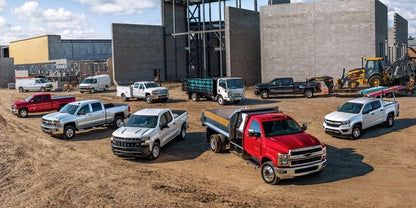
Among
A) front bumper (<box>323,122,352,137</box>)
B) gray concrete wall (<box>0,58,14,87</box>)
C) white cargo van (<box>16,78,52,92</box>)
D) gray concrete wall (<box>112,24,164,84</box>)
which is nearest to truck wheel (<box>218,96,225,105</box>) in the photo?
front bumper (<box>323,122,352,137</box>)


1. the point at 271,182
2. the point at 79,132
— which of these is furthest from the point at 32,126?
the point at 271,182

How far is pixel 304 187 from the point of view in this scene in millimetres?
11625

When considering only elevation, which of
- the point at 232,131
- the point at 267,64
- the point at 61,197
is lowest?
the point at 61,197

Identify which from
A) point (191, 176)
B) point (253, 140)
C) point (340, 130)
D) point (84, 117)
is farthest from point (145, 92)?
point (253, 140)

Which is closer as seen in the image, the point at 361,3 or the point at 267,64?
the point at 361,3

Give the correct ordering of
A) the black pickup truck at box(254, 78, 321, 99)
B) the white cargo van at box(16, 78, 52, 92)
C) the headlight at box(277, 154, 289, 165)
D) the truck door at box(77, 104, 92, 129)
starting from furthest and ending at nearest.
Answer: the white cargo van at box(16, 78, 52, 92)
the black pickup truck at box(254, 78, 321, 99)
the truck door at box(77, 104, 92, 129)
the headlight at box(277, 154, 289, 165)

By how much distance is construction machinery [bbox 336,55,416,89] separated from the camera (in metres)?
32.8

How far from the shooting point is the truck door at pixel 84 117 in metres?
19.9

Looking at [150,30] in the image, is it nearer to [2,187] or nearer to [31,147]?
[31,147]

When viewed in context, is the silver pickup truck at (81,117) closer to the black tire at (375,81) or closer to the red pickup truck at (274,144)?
the red pickup truck at (274,144)

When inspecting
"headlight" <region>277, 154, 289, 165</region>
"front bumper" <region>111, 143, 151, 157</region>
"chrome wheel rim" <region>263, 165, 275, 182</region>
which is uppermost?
"headlight" <region>277, 154, 289, 165</region>

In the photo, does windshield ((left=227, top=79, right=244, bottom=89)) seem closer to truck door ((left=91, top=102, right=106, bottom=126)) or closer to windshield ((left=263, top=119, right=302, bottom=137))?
truck door ((left=91, top=102, right=106, bottom=126))

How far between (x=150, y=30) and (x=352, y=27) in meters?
26.4

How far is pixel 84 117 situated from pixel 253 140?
10.7 metres
